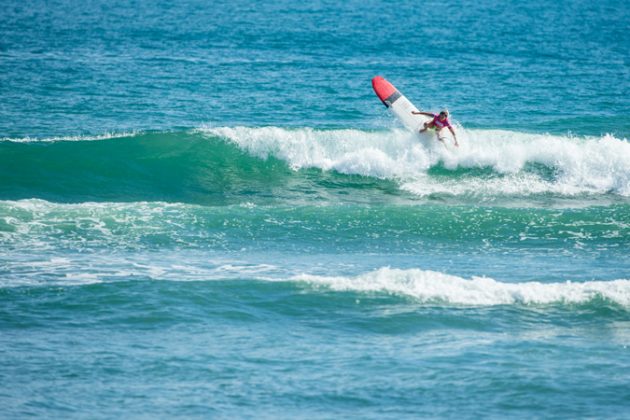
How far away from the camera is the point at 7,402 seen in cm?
1190

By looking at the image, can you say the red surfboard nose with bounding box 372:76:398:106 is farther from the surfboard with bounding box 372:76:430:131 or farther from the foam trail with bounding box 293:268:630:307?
the foam trail with bounding box 293:268:630:307

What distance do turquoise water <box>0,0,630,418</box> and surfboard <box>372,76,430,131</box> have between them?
18.9 inches

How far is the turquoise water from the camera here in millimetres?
12523

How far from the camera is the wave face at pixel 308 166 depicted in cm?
2364

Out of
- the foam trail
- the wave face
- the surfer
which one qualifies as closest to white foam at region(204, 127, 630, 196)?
the wave face

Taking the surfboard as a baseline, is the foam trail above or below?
below

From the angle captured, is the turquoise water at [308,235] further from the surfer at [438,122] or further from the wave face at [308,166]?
the surfer at [438,122]

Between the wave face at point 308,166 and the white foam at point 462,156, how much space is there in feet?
0.08

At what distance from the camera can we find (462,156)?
25391mm

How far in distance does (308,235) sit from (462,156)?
7.43 metres

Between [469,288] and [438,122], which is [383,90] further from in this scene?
[469,288]

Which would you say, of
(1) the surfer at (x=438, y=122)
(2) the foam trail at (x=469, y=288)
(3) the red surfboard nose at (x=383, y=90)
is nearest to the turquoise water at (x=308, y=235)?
(2) the foam trail at (x=469, y=288)

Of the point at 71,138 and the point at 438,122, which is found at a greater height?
the point at 438,122

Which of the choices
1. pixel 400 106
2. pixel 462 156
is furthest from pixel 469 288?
pixel 400 106
